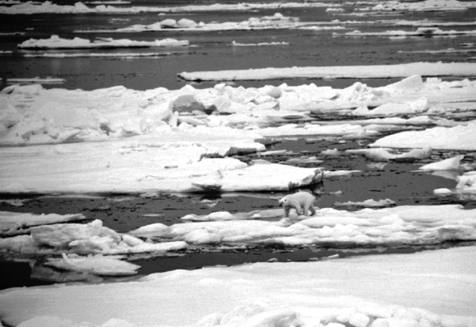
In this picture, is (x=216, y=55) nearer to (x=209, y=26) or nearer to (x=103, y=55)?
(x=103, y=55)

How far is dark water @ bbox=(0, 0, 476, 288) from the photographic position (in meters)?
7.48

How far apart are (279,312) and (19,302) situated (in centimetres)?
208

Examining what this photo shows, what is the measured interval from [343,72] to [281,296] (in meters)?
16.3

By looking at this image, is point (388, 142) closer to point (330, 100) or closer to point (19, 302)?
point (330, 100)

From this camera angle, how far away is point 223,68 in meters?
23.9

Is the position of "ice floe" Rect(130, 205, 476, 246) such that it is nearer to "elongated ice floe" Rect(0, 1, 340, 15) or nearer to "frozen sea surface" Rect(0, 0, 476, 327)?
"frozen sea surface" Rect(0, 0, 476, 327)

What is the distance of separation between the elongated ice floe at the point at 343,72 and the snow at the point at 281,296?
557 inches

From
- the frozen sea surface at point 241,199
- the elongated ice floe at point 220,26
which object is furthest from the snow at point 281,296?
the elongated ice floe at point 220,26

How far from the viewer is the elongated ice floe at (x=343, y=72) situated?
814 inches

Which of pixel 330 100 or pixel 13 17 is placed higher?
pixel 330 100

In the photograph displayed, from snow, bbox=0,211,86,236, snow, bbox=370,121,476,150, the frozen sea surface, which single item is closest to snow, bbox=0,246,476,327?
the frozen sea surface

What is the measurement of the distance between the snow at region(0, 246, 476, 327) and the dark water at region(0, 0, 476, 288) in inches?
27.7

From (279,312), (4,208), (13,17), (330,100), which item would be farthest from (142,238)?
(13,17)

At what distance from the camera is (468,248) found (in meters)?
7.13
